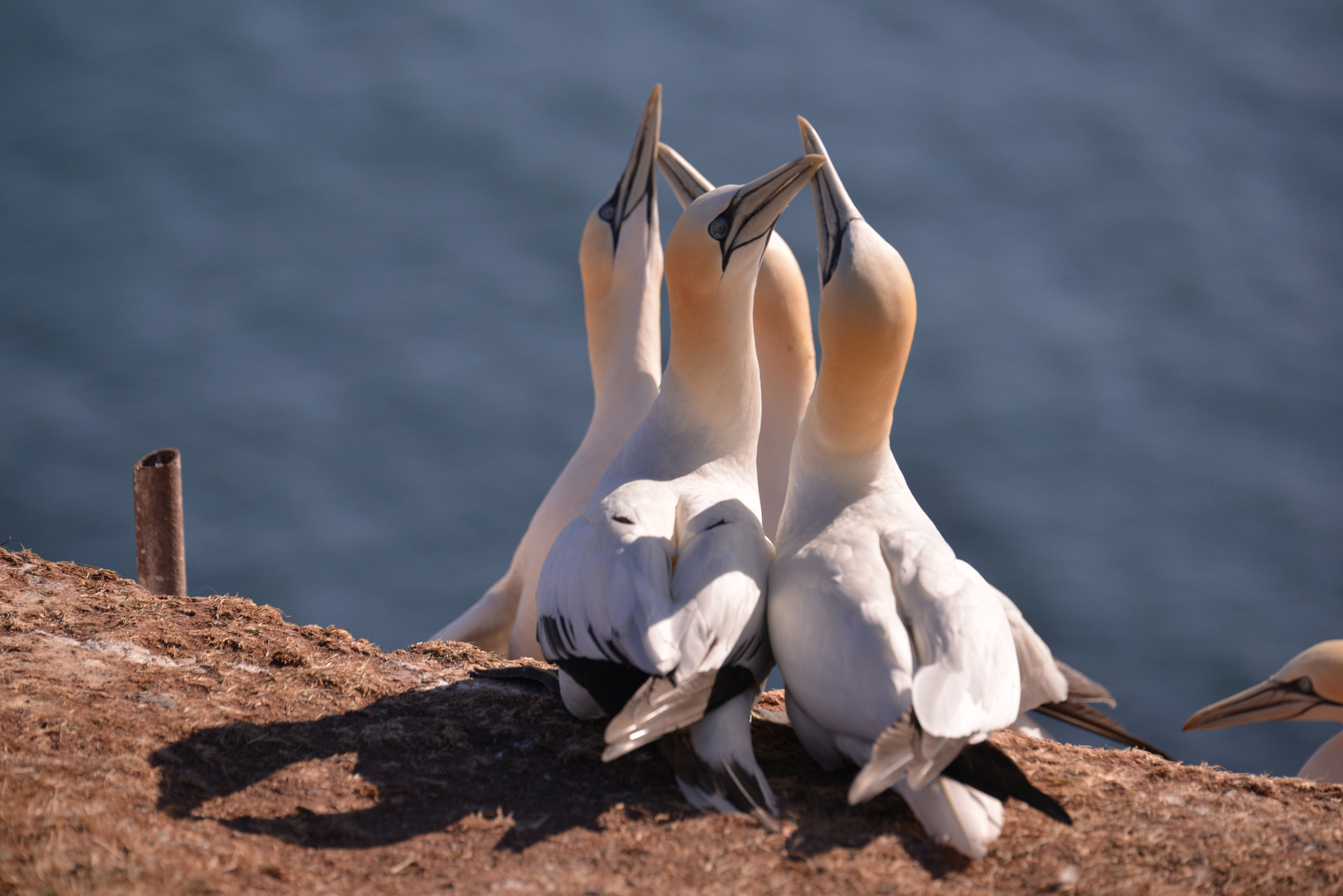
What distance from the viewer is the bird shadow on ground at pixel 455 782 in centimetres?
266

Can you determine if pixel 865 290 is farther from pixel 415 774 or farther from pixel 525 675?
pixel 415 774

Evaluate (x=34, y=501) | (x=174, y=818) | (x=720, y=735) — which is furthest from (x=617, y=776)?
(x=34, y=501)

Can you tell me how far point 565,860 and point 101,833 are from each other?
0.96 meters

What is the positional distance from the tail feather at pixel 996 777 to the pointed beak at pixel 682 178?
310 cm

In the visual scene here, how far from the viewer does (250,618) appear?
3908mm

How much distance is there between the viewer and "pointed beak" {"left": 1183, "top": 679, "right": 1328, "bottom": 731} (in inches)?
209

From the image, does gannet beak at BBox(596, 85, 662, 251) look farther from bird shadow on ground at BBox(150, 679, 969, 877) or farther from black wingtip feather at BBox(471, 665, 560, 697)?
bird shadow on ground at BBox(150, 679, 969, 877)

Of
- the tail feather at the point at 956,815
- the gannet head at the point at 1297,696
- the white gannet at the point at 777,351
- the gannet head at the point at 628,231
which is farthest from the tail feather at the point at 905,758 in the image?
the gannet head at the point at 628,231

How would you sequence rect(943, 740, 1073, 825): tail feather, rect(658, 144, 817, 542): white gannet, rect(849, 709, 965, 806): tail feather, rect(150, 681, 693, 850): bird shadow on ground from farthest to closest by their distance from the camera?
rect(658, 144, 817, 542): white gannet
rect(150, 681, 693, 850): bird shadow on ground
rect(943, 740, 1073, 825): tail feather
rect(849, 709, 965, 806): tail feather

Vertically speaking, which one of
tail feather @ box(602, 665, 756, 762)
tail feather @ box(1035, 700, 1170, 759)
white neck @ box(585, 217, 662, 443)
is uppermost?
white neck @ box(585, 217, 662, 443)

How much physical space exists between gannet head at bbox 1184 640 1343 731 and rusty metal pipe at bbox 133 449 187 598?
4.47m

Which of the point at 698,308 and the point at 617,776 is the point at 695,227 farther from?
the point at 617,776

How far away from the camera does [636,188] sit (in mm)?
5648

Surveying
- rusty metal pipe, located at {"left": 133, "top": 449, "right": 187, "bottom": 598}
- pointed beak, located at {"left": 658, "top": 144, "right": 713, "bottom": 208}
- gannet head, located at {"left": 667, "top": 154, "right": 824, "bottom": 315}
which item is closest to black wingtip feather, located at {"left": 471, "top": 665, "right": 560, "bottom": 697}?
Result: gannet head, located at {"left": 667, "top": 154, "right": 824, "bottom": 315}
